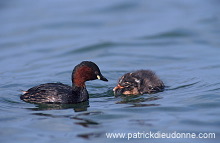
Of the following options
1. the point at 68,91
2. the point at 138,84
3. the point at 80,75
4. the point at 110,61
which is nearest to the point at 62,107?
the point at 68,91

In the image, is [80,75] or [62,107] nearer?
[62,107]

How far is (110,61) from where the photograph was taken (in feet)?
55.3

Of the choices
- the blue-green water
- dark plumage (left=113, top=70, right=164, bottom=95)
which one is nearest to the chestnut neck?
the blue-green water

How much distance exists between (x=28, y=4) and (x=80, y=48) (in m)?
9.29

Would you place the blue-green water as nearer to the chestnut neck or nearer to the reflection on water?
the reflection on water

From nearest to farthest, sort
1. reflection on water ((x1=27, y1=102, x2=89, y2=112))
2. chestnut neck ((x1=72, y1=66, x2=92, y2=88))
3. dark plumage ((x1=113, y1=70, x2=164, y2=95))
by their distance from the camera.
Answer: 1. reflection on water ((x1=27, y1=102, x2=89, y2=112))
2. chestnut neck ((x1=72, y1=66, x2=92, y2=88))
3. dark plumage ((x1=113, y1=70, x2=164, y2=95))

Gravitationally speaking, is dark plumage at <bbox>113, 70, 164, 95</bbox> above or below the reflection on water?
above

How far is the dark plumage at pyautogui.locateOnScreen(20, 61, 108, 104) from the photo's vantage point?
1195 cm

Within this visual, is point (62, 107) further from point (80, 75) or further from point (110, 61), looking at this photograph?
point (110, 61)

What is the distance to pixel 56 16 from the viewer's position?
24516mm

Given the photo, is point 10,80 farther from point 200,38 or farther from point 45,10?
point 45,10

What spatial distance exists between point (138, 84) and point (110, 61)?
159 inches

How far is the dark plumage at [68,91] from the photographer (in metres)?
11.9

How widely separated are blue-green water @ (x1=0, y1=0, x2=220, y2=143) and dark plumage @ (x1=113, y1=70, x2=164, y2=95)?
0.27 meters
